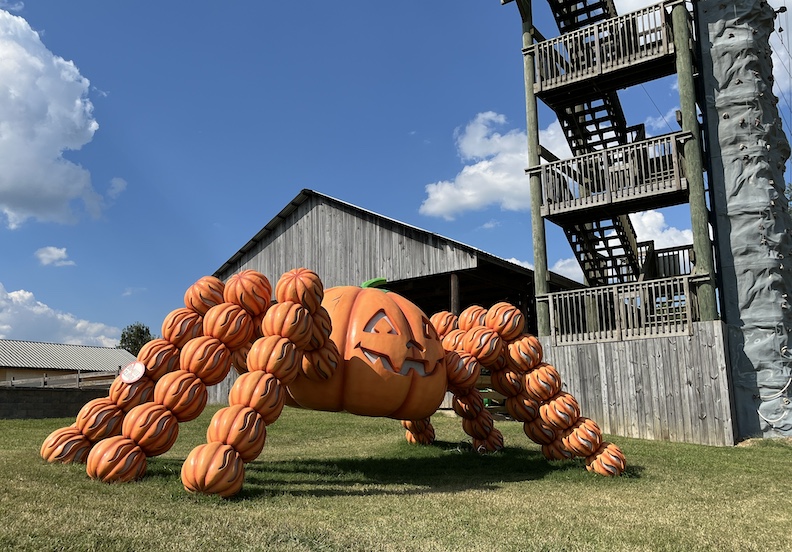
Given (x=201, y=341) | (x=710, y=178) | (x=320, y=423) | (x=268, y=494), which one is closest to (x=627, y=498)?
(x=268, y=494)

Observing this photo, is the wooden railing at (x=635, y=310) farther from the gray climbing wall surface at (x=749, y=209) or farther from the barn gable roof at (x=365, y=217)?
the barn gable roof at (x=365, y=217)

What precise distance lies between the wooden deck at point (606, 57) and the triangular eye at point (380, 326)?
10.8 metres

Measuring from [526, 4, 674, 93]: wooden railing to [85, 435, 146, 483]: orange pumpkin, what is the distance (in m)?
13.1

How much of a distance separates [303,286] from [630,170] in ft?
35.0

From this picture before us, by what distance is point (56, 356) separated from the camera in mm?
44438

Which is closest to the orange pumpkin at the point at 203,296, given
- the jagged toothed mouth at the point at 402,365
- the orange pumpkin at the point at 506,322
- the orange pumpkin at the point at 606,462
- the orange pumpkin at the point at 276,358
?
the orange pumpkin at the point at 276,358

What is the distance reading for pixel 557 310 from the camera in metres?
14.6

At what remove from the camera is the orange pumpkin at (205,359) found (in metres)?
5.87

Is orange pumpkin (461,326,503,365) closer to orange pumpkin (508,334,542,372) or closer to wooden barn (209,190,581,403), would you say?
orange pumpkin (508,334,542,372)

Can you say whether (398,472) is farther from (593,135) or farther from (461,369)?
(593,135)

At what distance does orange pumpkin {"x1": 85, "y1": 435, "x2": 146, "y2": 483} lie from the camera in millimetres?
5488

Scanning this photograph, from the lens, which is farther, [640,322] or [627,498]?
[640,322]

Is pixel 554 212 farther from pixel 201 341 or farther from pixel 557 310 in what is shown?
pixel 201 341

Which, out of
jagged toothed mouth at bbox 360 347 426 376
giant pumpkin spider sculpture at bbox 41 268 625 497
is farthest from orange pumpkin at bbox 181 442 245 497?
jagged toothed mouth at bbox 360 347 426 376
